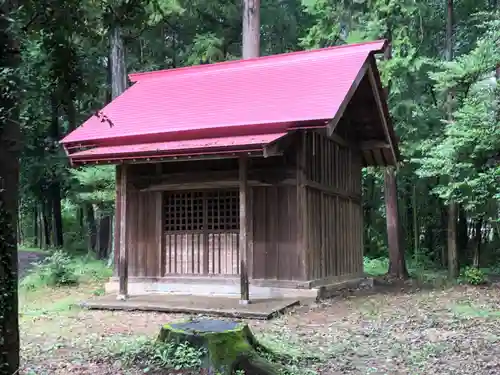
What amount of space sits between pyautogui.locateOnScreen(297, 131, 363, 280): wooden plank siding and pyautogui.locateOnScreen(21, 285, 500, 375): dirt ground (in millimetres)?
1075

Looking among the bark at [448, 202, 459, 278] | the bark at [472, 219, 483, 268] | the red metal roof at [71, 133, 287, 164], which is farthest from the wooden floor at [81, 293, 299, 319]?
the bark at [472, 219, 483, 268]

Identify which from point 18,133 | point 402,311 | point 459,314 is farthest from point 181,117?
point 18,133

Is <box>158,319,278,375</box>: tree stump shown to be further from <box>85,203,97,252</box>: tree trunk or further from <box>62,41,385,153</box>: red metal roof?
<box>85,203,97,252</box>: tree trunk

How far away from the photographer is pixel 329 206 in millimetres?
12086

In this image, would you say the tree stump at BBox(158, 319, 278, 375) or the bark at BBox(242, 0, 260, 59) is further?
the bark at BBox(242, 0, 260, 59)

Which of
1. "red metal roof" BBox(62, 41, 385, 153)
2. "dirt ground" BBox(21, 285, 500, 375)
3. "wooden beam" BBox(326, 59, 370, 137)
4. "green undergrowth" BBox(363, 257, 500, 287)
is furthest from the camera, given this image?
"green undergrowth" BBox(363, 257, 500, 287)

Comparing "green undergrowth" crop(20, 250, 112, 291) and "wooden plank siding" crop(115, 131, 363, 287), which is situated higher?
"wooden plank siding" crop(115, 131, 363, 287)

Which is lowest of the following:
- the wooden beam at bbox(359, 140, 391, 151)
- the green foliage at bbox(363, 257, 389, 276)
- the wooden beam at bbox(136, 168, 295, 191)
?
the green foliage at bbox(363, 257, 389, 276)

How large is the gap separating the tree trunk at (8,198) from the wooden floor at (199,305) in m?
5.47

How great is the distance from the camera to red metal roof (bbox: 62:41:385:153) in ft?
33.0

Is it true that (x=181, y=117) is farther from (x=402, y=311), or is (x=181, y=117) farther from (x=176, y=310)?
(x=402, y=311)

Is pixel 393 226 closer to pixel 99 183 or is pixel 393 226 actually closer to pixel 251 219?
pixel 251 219

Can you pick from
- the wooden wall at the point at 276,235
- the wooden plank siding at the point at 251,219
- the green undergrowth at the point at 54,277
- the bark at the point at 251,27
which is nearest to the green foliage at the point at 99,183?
the green undergrowth at the point at 54,277

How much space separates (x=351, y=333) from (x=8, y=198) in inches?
219
